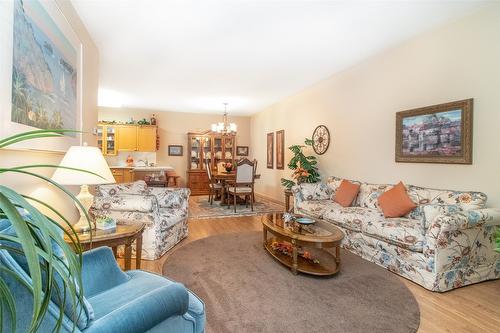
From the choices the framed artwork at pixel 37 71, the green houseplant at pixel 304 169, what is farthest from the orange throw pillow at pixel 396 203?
the framed artwork at pixel 37 71

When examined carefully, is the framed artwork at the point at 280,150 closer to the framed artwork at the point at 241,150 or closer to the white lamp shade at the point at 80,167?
the framed artwork at the point at 241,150

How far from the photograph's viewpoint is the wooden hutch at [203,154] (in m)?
7.51

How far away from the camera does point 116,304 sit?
117 cm

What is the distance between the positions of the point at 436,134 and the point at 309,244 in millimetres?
2113

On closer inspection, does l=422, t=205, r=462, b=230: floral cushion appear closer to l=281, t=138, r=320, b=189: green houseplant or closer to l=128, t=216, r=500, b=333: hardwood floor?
l=128, t=216, r=500, b=333: hardwood floor

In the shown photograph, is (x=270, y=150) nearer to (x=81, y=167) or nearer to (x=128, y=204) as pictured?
(x=128, y=204)

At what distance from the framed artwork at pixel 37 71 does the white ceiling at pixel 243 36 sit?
70 centimetres

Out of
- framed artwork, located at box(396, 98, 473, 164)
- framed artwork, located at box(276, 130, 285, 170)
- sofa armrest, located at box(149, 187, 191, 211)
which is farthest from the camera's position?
framed artwork, located at box(276, 130, 285, 170)

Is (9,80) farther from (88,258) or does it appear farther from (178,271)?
(178,271)

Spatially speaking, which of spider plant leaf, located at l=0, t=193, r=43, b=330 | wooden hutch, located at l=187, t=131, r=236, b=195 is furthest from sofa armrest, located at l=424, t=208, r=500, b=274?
wooden hutch, located at l=187, t=131, r=236, b=195

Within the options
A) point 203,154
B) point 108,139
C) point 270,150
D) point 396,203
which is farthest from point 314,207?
point 108,139

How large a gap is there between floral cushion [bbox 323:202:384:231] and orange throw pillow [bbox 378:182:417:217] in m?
0.12

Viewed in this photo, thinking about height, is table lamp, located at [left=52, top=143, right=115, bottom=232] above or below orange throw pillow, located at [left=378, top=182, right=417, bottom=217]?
above

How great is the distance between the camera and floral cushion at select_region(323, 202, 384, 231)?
2980 mm
